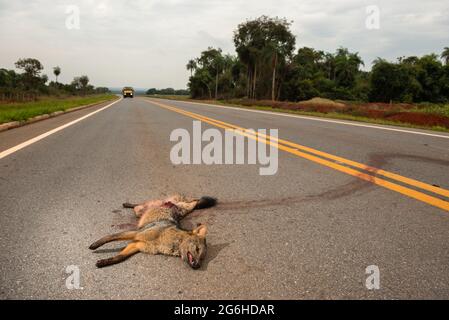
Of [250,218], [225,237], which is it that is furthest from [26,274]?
[250,218]

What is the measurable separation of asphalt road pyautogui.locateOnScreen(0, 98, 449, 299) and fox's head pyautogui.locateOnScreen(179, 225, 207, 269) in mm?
58

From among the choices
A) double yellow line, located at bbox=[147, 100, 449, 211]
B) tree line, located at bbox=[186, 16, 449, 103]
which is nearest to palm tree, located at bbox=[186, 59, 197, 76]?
tree line, located at bbox=[186, 16, 449, 103]

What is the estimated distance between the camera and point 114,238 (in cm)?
236

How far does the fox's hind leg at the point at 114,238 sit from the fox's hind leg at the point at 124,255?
12 centimetres

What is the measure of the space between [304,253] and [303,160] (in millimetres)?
3230

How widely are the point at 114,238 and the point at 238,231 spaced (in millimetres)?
924

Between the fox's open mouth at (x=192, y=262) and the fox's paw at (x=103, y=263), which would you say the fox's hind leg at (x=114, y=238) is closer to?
the fox's paw at (x=103, y=263)

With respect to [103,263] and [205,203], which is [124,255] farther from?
[205,203]

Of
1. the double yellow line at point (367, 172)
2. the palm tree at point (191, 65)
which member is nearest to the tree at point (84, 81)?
the palm tree at point (191, 65)

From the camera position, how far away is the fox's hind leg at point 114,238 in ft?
7.57

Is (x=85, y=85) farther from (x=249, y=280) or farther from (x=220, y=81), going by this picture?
(x=249, y=280)

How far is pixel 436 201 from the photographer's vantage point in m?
3.32

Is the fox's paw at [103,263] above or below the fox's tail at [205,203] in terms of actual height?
below

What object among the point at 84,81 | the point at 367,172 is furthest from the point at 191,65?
the point at 367,172
